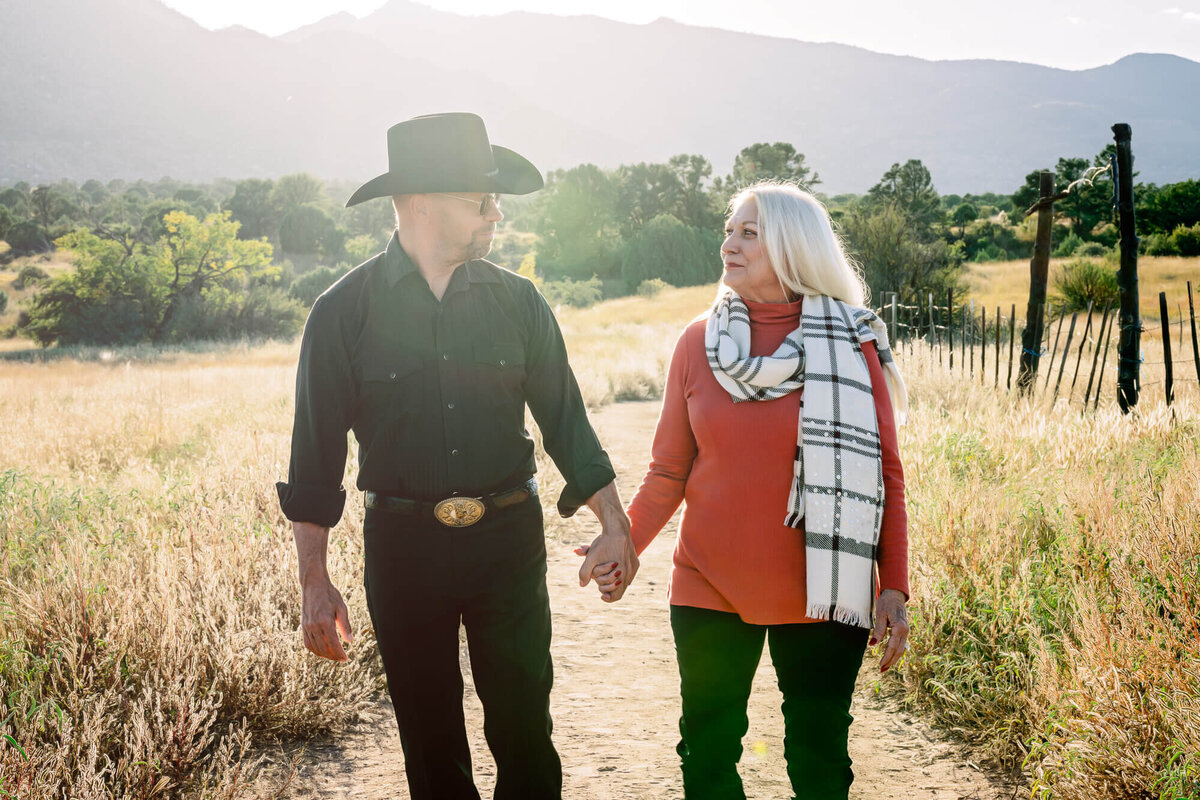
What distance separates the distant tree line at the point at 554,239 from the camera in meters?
34.6

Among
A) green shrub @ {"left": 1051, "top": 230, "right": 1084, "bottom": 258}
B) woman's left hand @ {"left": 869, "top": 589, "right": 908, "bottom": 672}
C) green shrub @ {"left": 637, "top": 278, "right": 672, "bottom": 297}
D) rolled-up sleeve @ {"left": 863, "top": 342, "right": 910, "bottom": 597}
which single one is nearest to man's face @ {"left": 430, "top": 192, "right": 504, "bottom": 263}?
rolled-up sleeve @ {"left": 863, "top": 342, "right": 910, "bottom": 597}

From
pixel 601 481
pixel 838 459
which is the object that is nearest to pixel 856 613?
pixel 838 459

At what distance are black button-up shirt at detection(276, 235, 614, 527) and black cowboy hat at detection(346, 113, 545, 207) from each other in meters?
0.20

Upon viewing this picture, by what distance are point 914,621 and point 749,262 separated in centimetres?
243

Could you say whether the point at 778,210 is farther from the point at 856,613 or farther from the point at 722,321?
the point at 856,613

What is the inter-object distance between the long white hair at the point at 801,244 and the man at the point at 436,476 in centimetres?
74

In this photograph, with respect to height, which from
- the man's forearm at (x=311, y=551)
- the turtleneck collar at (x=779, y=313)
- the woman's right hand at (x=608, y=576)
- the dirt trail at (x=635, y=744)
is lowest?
the dirt trail at (x=635, y=744)

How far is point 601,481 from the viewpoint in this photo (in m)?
2.38

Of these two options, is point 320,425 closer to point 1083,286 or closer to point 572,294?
point 1083,286

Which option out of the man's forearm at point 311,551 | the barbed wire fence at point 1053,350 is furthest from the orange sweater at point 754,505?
the barbed wire fence at point 1053,350

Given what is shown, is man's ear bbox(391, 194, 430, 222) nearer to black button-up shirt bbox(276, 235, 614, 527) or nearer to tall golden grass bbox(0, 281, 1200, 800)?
black button-up shirt bbox(276, 235, 614, 527)

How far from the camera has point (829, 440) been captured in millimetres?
2098

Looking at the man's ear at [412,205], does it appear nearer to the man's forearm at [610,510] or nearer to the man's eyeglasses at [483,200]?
the man's eyeglasses at [483,200]

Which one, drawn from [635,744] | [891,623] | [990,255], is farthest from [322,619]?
[990,255]
